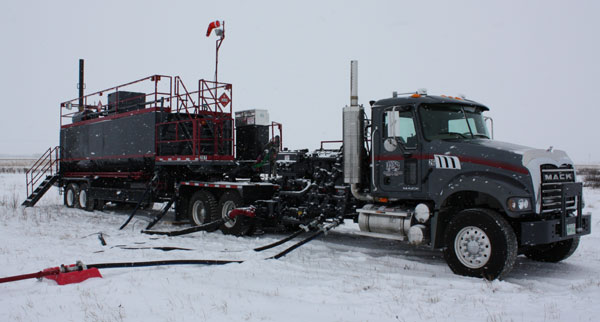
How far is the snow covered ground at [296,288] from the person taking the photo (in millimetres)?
5570

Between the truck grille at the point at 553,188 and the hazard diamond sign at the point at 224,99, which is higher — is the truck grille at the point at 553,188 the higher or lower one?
the lower one

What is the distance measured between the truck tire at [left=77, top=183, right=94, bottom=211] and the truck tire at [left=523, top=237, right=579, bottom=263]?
14.6 meters

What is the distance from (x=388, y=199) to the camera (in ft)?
29.9

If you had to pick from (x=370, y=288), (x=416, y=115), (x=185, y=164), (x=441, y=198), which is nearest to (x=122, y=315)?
(x=370, y=288)

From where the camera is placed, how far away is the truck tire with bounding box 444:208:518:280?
7141 mm

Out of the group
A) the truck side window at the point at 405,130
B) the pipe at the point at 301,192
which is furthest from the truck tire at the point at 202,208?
the truck side window at the point at 405,130

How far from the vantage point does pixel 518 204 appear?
7137 mm

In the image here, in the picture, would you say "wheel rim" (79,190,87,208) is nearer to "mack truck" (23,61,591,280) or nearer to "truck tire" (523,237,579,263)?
"mack truck" (23,61,591,280)

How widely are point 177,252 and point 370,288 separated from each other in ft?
13.8

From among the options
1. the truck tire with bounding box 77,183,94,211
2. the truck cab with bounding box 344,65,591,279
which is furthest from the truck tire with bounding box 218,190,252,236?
the truck tire with bounding box 77,183,94,211

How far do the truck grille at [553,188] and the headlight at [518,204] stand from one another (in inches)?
13.2

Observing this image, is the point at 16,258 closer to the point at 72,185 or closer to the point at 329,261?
the point at 329,261

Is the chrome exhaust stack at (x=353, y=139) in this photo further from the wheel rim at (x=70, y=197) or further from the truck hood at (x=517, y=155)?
the wheel rim at (x=70, y=197)

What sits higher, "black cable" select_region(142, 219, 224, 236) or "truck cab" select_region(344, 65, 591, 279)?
"truck cab" select_region(344, 65, 591, 279)
